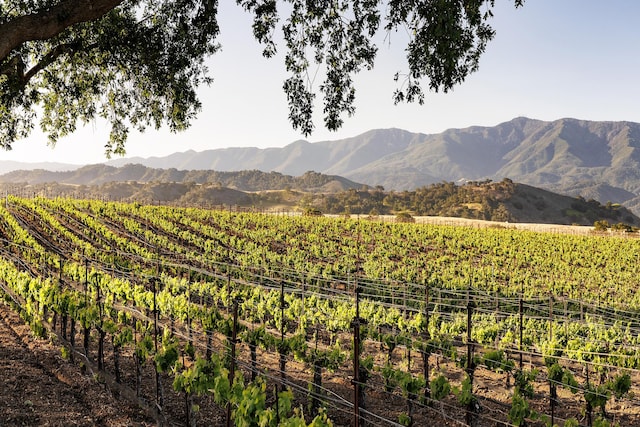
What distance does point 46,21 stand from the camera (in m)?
7.49

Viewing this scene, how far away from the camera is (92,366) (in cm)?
989

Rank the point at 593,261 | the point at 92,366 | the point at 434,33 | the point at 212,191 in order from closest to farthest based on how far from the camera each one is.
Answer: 1. the point at 434,33
2. the point at 92,366
3. the point at 593,261
4. the point at 212,191

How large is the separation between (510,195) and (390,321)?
11881cm

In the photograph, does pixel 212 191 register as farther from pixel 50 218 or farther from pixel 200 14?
pixel 200 14

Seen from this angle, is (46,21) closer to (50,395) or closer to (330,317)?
(50,395)

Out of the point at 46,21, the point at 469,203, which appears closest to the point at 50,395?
the point at 46,21

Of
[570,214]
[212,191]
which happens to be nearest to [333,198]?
[212,191]

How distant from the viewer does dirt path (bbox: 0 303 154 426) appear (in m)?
7.50

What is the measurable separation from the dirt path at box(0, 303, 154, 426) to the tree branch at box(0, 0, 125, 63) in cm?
528

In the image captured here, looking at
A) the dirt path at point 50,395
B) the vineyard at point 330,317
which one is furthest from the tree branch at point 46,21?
the dirt path at point 50,395

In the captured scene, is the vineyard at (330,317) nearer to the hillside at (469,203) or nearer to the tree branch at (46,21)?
the tree branch at (46,21)

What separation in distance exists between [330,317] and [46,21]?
857cm

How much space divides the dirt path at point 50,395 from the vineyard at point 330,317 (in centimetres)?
32

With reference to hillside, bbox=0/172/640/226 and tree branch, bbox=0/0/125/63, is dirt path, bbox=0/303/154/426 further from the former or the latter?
hillside, bbox=0/172/640/226
